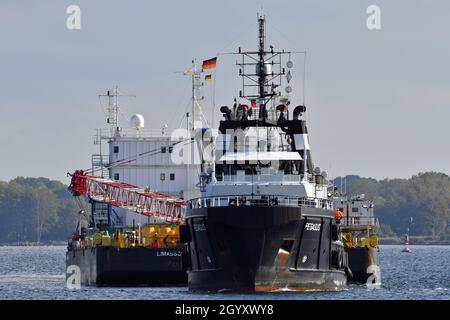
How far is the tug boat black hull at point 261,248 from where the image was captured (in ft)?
227

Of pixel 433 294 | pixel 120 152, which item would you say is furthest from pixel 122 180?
pixel 433 294

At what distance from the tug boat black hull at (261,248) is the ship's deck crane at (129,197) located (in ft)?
94.9

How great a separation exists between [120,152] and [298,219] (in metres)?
43.0

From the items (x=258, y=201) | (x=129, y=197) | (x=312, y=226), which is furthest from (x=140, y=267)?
(x=258, y=201)

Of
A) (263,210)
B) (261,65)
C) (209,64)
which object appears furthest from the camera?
(209,64)

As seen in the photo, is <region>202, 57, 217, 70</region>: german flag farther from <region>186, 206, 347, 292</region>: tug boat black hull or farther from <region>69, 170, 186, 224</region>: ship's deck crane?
<region>186, 206, 347, 292</region>: tug boat black hull

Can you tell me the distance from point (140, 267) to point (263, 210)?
23266mm

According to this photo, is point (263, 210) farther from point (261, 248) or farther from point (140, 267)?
point (140, 267)

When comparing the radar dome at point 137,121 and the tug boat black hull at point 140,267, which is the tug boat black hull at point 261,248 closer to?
the tug boat black hull at point 140,267

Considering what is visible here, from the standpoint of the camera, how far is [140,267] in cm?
9088

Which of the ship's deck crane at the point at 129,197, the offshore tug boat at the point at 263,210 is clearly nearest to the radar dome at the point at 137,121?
the ship's deck crane at the point at 129,197

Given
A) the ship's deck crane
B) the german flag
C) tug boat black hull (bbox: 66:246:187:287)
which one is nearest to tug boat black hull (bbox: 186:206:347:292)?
tug boat black hull (bbox: 66:246:187:287)
